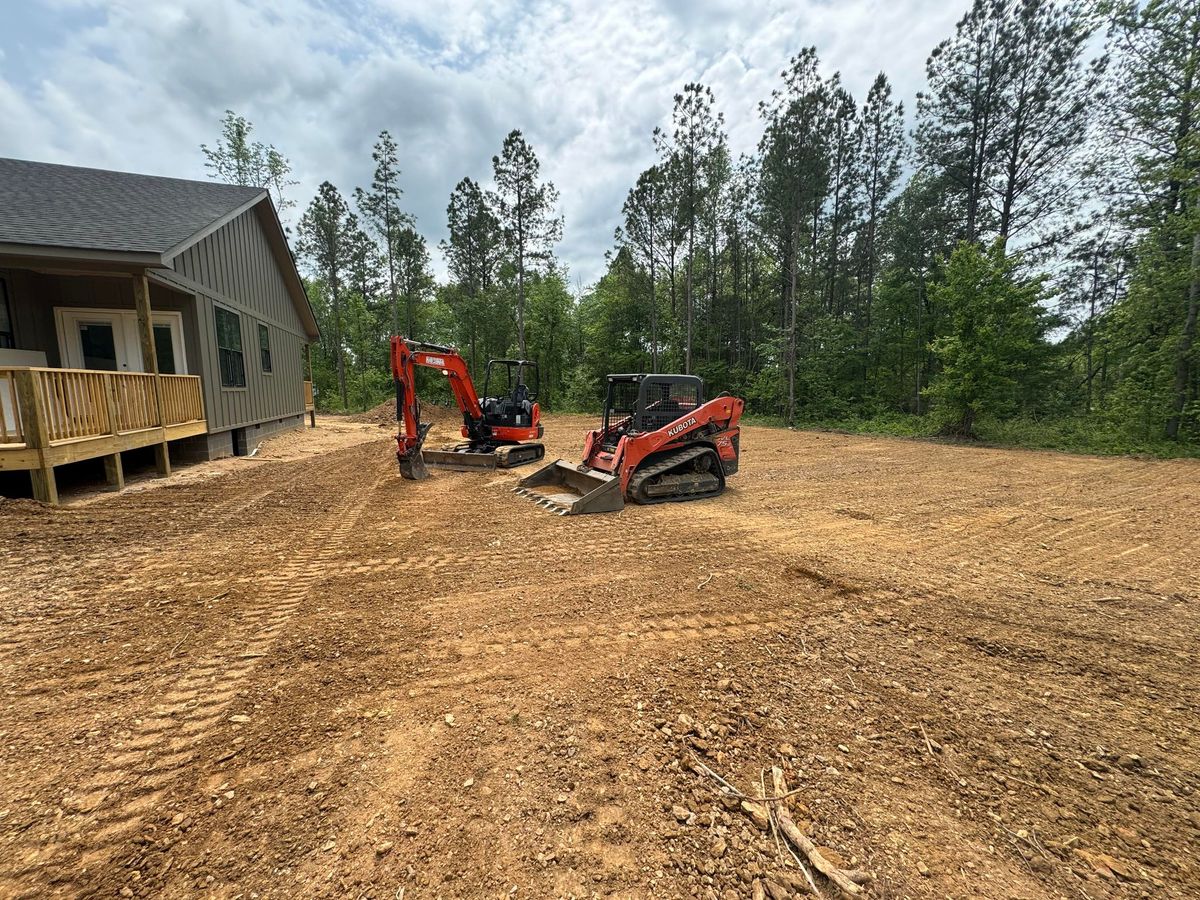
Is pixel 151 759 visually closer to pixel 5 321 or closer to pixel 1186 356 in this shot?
pixel 5 321

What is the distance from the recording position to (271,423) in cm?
1382

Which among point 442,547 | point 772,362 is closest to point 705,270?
point 772,362

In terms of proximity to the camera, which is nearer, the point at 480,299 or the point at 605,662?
the point at 605,662

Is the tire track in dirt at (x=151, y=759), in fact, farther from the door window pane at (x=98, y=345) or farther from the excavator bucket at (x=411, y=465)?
the door window pane at (x=98, y=345)

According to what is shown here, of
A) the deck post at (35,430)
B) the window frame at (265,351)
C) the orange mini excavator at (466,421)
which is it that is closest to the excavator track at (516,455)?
the orange mini excavator at (466,421)

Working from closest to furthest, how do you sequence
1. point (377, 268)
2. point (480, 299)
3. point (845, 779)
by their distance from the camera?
1. point (845, 779)
2. point (480, 299)
3. point (377, 268)

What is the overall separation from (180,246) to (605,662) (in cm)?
966

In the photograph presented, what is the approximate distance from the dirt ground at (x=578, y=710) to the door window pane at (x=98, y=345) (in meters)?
6.19

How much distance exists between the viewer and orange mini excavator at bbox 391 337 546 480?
8.12 m

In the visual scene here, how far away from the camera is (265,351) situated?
13414 millimetres

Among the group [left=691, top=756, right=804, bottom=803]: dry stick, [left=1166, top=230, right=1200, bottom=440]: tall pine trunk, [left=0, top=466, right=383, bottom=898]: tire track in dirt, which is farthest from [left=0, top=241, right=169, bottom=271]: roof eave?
[left=1166, top=230, right=1200, bottom=440]: tall pine trunk

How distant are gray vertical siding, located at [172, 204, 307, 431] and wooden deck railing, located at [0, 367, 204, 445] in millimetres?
1988

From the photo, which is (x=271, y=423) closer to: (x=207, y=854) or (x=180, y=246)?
(x=180, y=246)

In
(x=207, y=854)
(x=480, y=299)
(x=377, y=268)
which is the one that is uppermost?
(x=377, y=268)
